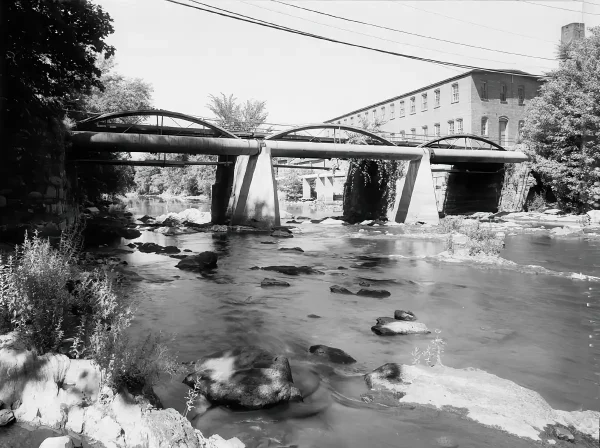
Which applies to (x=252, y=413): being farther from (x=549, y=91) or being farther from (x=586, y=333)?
(x=549, y=91)

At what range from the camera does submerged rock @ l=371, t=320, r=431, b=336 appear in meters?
7.19

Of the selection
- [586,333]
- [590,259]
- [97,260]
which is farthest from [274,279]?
[590,259]

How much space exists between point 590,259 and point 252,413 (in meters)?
15.1

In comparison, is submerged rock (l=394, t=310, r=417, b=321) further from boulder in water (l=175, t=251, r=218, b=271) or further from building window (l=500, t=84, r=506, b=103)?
building window (l=500, t=84, r=506, b=103)

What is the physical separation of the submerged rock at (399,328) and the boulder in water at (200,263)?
24.2 feet

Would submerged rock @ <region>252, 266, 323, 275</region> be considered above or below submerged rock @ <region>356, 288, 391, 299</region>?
below

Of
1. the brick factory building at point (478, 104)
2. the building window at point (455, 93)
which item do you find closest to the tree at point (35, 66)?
the brick factory building at point (478, 104)

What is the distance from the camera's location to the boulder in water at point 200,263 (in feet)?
44.1

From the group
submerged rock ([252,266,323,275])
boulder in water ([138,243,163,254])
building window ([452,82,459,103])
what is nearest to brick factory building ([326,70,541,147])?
building window ([452,82,459,103])

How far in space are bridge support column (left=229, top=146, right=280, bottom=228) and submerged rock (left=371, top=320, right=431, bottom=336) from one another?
1944cm

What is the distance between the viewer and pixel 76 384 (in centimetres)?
404

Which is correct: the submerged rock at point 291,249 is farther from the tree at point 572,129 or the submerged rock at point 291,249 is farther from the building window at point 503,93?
the building window at point 503,93

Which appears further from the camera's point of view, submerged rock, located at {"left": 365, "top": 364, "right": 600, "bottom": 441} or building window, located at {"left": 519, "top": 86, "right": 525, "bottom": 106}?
building window, located at {"left": 519, "top": 86, "right": 525, "bottom": 106}

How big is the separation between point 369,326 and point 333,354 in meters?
1.61
